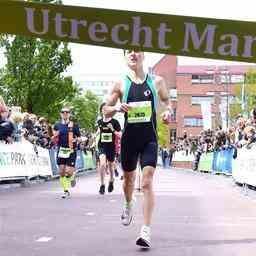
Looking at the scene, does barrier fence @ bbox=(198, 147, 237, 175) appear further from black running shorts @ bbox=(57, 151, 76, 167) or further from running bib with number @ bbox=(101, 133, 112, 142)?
black running shorts @ bbox=(57, 151, 76, 167)

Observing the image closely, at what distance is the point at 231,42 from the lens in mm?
6879

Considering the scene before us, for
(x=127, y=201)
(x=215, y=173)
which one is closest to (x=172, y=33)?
(x=127, y=201)

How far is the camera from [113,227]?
9.71 meters

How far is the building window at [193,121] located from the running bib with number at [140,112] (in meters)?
129

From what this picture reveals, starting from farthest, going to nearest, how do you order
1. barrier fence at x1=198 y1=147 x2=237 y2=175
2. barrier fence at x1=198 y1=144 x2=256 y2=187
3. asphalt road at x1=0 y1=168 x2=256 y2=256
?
barrier fence at x1=198 y1=147 x2=237 y2=175, barrier fence at x1=198 y1=144 x2=256 y2=187, asphalt road at x1=0 y1=168 x2=256 y2=256

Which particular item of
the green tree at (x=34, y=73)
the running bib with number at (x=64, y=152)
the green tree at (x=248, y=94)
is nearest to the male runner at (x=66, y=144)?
the running bib with number at (x=64, y=152)

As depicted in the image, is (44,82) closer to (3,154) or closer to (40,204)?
(3,154)

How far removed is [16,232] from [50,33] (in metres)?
3.10

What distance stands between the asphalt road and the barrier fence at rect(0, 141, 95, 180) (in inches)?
152

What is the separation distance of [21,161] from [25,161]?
0.52m

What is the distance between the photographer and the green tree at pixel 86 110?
110831 millimetres

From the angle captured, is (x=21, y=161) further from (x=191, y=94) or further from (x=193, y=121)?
(x=191, y=94)

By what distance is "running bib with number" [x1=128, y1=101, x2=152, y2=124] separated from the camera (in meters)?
8.27

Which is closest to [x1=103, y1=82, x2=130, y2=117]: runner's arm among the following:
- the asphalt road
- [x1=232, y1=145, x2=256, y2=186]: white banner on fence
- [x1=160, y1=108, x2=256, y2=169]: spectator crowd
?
the asphalt road
